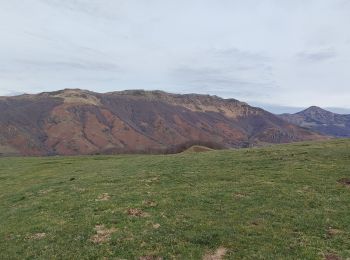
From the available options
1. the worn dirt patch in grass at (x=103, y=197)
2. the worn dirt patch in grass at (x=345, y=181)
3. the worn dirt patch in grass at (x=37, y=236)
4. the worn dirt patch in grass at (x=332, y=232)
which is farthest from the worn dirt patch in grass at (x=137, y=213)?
the worn dirt patch in grass at (x=345, y=181)

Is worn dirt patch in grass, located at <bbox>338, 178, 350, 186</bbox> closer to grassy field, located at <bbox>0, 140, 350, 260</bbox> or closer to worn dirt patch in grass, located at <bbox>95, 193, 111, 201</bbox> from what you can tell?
grassy field, located at <bbox>0, 140, 350, 260</bbox>

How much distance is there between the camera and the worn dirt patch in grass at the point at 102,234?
2159 centimetres

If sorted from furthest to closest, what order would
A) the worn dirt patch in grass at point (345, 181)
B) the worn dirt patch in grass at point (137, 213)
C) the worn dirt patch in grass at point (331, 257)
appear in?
the worn dirt patch in grass at point (345, 181) → the worn dirt patch in grass at point (137, 213) → the worn dirt patch in grass at point (331, 257)

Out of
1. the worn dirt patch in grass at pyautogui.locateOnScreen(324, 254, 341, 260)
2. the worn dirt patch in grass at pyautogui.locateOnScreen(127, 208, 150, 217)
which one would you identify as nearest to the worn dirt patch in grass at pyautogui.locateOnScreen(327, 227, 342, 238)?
the worn dirt patch in grass at pyautogui.locateOnScreen(324, 254, 341, 260)

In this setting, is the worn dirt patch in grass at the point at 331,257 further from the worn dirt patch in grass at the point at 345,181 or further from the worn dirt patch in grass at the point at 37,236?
the worn dirt patch in grass at the point at 345,181

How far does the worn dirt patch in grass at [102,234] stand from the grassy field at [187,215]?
0.06 meters

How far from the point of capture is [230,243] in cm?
2047

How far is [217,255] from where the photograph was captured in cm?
1916

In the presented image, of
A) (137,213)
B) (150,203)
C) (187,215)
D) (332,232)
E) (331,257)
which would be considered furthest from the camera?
(150,203)

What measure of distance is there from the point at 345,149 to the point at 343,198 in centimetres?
2656

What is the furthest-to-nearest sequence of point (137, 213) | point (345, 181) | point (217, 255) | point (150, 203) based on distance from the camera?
point (345, 181), point (150, 203), point (137, 213), point (217, 255)

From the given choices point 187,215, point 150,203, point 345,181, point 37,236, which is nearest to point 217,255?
point 187,215

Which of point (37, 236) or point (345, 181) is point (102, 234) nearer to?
point (37, 236)

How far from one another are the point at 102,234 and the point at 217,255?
670cm
